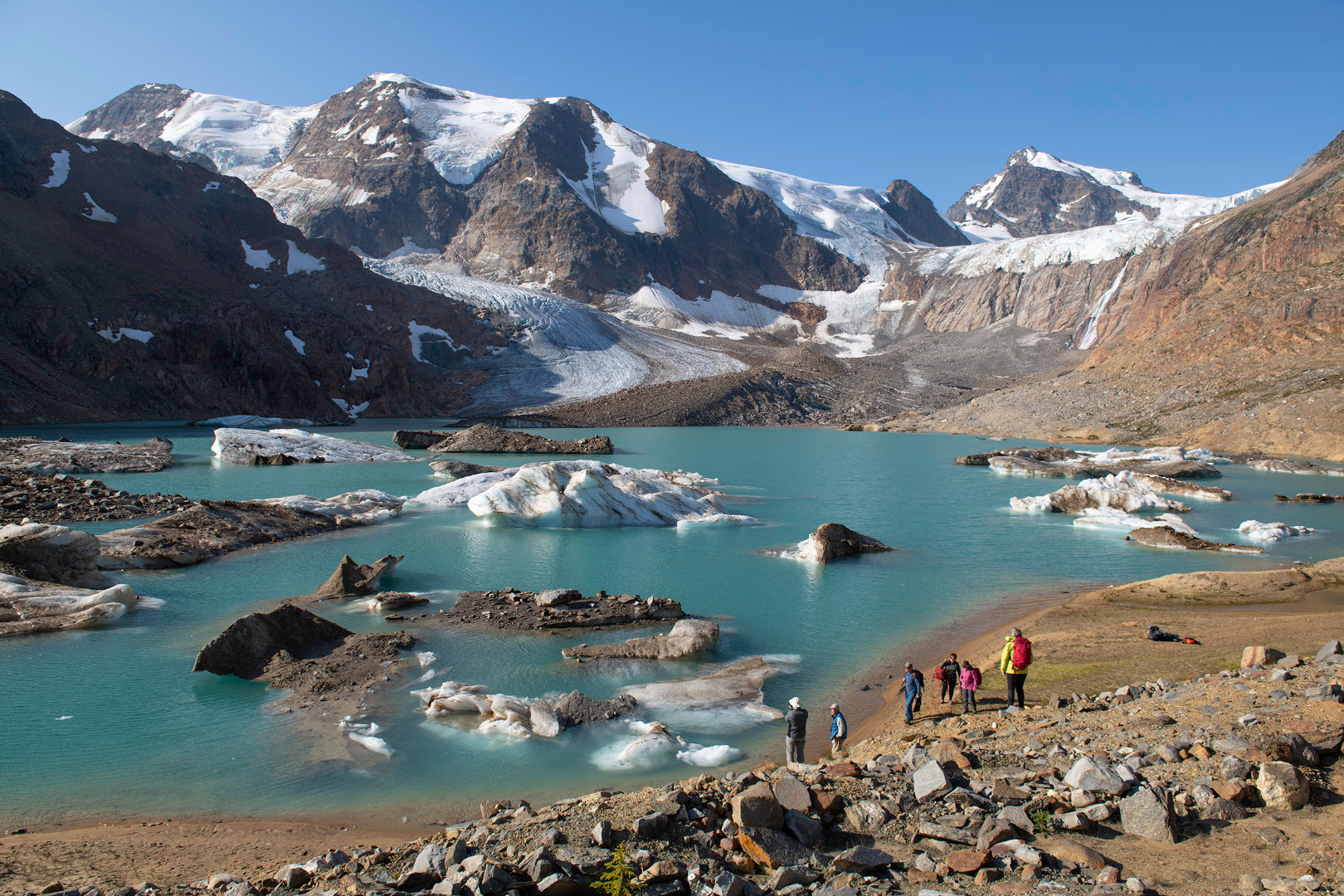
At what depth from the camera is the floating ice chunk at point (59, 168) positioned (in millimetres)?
86438

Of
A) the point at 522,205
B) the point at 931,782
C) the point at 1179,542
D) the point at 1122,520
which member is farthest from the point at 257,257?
the point at 931,782

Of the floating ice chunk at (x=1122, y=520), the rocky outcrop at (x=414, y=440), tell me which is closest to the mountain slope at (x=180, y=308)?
the rocky outcrop at (x=414, y=440)

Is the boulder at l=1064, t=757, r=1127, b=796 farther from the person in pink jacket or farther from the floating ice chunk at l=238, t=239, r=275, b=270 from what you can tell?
the floating ice chunk at l=238, t=239, r=275, b=270

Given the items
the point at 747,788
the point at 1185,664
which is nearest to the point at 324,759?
the point at 747,788

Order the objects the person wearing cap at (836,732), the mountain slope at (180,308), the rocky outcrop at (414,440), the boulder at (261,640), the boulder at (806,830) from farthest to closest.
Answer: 1. the mountain slope at (180,308)
2. the rocky outcrop at (414,440)
3. the boulder at (261,640)
4. the person wearing cap at (836,732)
5. the boulder at (806,830)

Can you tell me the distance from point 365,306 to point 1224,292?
97.5 m

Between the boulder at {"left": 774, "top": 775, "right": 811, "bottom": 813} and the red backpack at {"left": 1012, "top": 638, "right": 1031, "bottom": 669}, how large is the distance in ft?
17.6

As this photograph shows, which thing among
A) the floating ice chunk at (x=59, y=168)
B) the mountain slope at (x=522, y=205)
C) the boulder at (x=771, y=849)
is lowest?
the boulder at (x=771, y=849)

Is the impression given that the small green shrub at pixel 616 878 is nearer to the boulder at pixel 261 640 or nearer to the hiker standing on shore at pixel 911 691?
the hiker standing on shore at pixel 911 691

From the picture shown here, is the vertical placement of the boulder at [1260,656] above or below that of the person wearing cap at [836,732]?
above

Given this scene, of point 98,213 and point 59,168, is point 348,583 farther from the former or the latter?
point 59,168

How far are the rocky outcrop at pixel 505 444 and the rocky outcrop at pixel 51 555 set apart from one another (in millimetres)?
39569

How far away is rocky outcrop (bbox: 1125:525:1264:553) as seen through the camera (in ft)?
77.6

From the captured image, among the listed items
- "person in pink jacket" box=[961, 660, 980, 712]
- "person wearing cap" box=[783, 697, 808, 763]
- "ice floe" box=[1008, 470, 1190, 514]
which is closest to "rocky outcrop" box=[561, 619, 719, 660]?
"person wearing cap" box=[783, 697, 808, 763]
